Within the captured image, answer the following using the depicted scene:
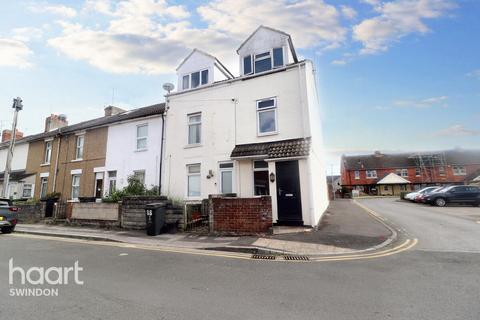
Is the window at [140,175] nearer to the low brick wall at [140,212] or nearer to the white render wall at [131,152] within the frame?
the white render wall at [131,152]

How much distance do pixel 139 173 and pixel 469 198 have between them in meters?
26.4

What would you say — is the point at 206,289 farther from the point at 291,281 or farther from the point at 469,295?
the point at 469,295

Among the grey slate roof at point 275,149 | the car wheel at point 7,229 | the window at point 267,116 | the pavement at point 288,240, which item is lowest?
the pavement at point 288,240

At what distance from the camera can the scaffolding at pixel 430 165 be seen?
4891 centimetres

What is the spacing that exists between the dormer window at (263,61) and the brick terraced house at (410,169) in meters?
46.3

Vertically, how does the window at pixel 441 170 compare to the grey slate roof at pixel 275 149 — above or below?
above

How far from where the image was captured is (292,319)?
3.54m

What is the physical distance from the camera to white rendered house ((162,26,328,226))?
1169cm

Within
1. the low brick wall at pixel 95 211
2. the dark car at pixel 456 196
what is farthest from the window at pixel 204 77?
the dark car at pixel 456 196

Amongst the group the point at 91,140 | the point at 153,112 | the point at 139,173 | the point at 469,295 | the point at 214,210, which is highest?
the point at 153,112

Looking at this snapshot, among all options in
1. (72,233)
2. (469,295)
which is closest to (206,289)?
(469,295)

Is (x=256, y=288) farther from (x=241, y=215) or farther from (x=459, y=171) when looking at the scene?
(x=459, y=171)

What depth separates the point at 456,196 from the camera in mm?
21078

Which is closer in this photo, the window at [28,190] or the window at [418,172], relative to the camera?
the window at [28,190]
